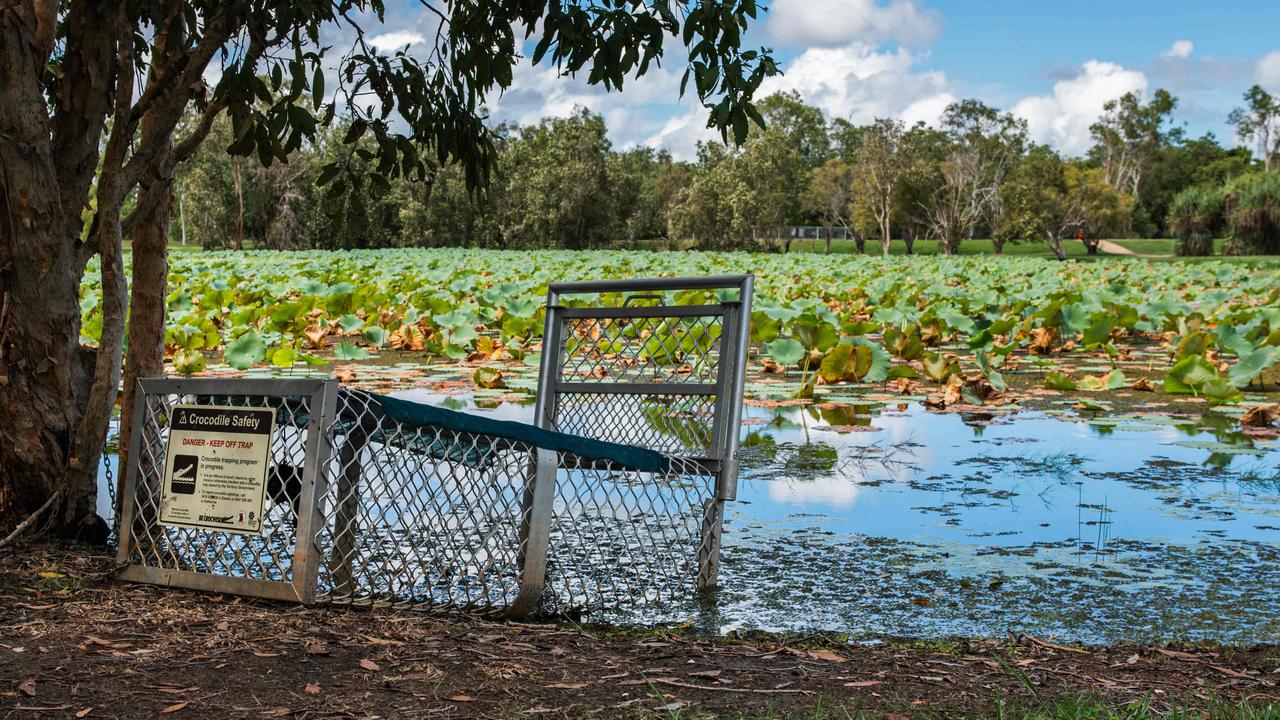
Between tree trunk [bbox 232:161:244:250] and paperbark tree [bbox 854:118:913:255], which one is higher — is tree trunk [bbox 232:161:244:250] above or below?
below

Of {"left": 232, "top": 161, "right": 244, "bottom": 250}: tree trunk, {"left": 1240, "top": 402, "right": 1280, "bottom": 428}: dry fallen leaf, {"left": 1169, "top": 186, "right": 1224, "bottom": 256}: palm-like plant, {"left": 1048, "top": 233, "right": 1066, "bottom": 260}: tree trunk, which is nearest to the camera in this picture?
{"left": 1240, "top": 402, "right": 1280, "bottom": 428}: dry fallen leaf

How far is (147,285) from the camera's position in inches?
147

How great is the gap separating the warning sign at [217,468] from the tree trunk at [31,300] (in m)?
0.71

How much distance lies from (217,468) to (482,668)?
0.89 meters

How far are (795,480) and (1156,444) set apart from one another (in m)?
2.04

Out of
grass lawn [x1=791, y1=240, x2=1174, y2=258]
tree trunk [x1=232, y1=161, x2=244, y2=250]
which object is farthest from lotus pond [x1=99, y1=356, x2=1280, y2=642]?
grass lawn [x1=791, y1=240, x2=1174, y2=258]

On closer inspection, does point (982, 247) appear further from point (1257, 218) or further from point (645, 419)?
point (645, 419)

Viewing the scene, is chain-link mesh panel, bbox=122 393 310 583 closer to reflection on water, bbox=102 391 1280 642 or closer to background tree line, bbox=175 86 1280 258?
reflection on water, bbox=102 391 1280 642

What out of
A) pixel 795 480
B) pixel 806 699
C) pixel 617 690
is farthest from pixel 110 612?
pixel 795 480

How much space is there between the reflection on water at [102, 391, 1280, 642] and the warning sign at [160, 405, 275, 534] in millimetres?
1025

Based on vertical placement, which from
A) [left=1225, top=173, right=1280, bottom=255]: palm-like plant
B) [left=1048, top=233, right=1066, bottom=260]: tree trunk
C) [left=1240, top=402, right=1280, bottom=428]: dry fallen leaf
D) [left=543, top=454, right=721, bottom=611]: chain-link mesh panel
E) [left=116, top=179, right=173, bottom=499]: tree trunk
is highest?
[left=1225, top=173, right=1280, bottom=255]: palm-like plant

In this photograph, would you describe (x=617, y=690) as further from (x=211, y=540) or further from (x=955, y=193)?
(x=955, y=193)

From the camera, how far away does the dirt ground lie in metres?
2.19

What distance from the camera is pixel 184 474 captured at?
2.88 metres
